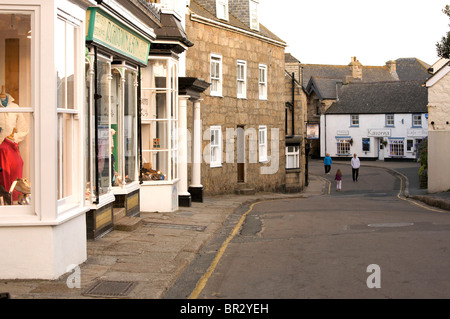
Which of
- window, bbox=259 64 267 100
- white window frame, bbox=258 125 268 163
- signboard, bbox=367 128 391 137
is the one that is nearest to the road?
white window frame, bbox=258 125 268 163

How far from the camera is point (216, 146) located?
84.8ft

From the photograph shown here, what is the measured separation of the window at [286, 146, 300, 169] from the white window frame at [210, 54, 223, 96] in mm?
9107

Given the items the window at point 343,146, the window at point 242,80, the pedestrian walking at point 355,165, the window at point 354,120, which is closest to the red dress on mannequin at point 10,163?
the window at point 242,80

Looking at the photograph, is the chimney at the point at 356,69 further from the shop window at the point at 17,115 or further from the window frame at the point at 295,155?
the shop window at the point at 17,115

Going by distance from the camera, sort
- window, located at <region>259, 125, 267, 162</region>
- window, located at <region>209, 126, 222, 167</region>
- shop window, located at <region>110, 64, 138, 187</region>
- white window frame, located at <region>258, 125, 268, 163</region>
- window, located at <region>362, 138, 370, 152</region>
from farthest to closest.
→ window, located at <region>362, 138, 370, 152</region>
window, located at <region>259, 125, 267, 162</region>
white window frame, located at <region>258, 125, 268, 163</region>
window, located at <region>209, 126, 222, 167</region>
shop window, located at <region>110, 64, 138, 187</region>

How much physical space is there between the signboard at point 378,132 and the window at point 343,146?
96.1 inches

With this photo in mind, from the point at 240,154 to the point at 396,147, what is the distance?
1564 inches

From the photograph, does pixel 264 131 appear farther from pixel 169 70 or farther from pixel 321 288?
pixel 321 288

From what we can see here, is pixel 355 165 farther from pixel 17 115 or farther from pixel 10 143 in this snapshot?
pixel 17 115

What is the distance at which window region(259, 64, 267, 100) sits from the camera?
30.0 metres

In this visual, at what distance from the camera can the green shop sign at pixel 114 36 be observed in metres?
10.5

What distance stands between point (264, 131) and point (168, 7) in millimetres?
14354

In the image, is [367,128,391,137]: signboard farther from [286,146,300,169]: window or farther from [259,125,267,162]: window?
[259,125,267,162]: window
